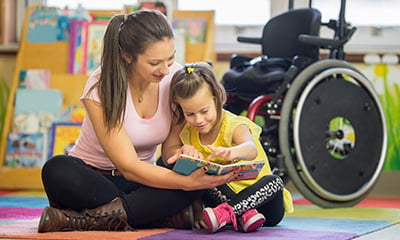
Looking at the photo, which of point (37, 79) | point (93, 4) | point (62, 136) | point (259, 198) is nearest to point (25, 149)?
point (62, 136)

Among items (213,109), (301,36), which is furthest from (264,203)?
(301,36)

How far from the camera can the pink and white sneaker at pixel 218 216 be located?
1935 millimetres

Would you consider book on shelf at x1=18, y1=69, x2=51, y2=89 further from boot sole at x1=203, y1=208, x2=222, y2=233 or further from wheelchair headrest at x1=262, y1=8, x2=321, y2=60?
boot sole at x1=203, y1=208, x2=222, y2=233

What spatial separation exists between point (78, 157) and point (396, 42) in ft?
7.28

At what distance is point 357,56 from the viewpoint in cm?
379

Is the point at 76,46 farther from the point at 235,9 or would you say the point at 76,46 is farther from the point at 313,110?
the point at 313,110

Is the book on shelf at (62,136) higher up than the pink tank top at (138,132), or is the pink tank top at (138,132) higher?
the pink tank top at (138,132)

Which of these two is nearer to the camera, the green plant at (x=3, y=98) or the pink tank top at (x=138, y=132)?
the pink tank top at (x=138, y=132)

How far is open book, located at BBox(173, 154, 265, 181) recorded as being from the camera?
1.84m

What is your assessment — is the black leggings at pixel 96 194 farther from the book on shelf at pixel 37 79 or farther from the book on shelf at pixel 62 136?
the book on shelf at pixel 37 79

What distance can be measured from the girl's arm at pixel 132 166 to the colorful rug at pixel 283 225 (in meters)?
0.13

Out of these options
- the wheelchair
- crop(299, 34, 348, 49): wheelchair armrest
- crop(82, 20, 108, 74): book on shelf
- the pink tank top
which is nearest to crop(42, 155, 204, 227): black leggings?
the pink tank top

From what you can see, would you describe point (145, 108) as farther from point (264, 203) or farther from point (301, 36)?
point (301, 36)

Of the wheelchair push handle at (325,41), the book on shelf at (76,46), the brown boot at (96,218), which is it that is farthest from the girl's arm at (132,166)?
the book on shelf at (76,46)
